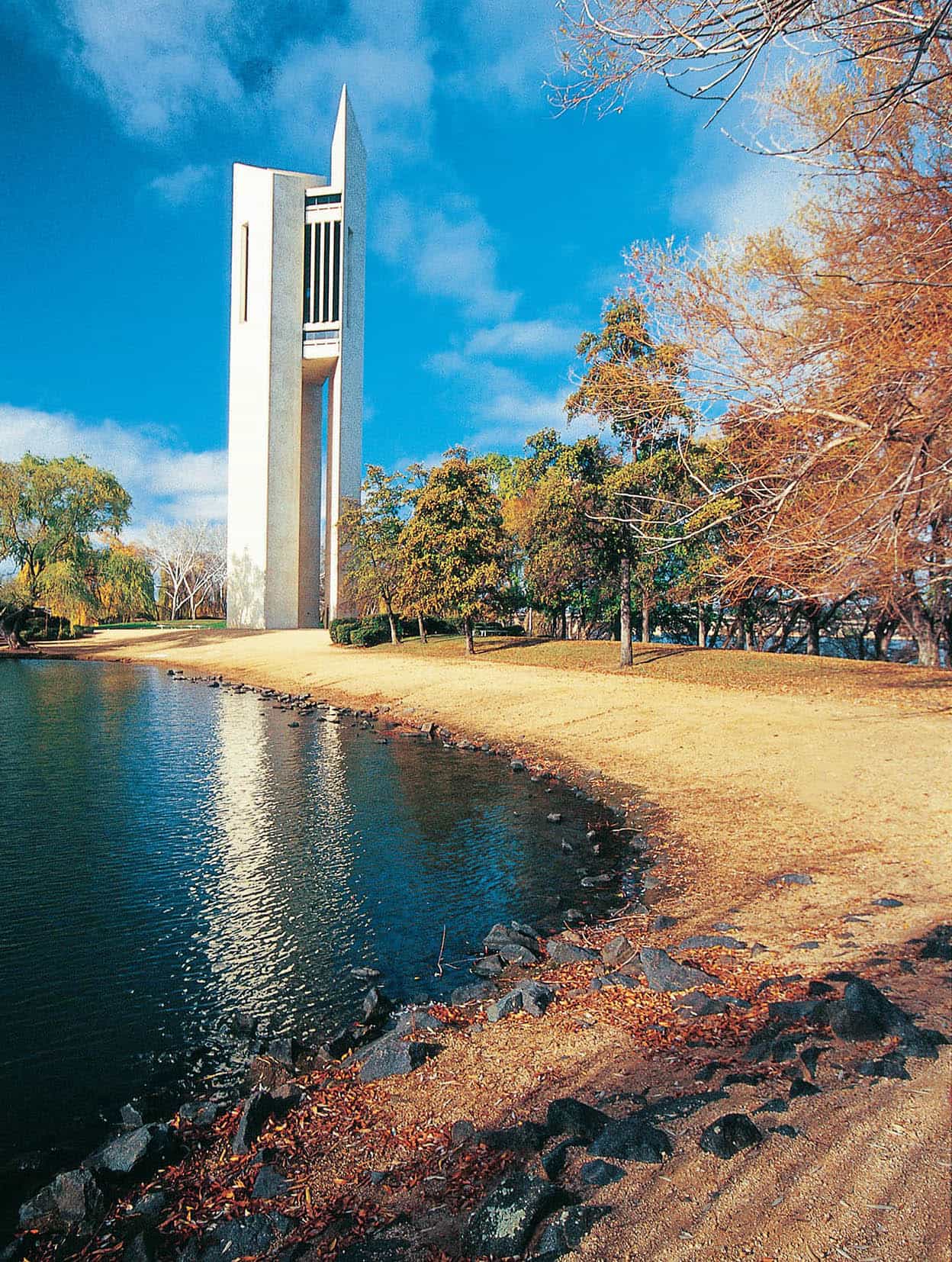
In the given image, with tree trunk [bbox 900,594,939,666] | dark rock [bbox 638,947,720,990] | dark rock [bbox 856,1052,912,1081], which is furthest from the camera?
tree trunk [bbox 900,594,939,666]

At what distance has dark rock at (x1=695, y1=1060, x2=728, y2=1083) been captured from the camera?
3.50 meters

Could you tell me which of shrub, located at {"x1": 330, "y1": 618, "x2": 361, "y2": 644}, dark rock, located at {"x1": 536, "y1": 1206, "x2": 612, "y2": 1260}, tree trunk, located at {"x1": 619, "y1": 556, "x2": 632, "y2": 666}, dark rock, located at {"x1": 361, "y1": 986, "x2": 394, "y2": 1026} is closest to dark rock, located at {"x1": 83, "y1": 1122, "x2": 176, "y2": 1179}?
dark rock, located at {"x1": 361, "y1": 986, "x2": 394, "y2": 1026}

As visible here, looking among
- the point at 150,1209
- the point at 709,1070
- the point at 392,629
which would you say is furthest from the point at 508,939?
the point at 392,629

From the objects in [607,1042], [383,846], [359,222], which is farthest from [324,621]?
[607,1042]

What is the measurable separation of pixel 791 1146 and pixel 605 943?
2.71m

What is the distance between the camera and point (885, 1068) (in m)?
3.39

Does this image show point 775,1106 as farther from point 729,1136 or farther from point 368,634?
point 368,634

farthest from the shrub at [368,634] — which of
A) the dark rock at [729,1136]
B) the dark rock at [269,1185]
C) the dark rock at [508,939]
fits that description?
the dark rock at [729,1136]

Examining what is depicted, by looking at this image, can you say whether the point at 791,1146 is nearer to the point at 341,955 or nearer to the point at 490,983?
the point at 490,983

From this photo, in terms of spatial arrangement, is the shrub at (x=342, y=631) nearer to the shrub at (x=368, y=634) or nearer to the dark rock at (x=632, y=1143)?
the shrub at (x=368, y=634)

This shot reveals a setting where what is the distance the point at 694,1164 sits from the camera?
2.87 m

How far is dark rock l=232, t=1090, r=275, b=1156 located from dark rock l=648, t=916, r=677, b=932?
3093mm

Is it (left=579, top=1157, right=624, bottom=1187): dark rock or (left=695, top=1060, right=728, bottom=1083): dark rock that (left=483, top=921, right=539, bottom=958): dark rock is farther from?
(left=579, top=1157, right=624, bottom=1187): dark rock

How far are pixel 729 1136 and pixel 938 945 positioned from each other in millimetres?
2794
